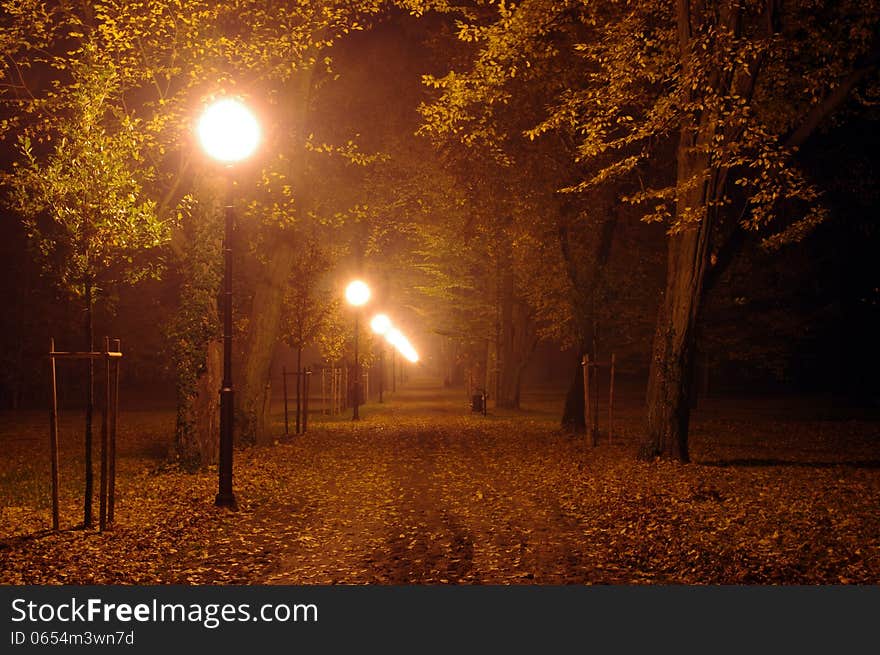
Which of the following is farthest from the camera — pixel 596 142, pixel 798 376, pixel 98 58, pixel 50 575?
pixel 798 376

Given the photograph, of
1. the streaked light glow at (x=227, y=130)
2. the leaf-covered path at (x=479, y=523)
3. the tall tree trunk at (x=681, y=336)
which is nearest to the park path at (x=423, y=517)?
the leaf-covered path at (x=479, y=523)

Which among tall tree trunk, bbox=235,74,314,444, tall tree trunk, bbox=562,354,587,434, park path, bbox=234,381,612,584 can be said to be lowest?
park path, bbox=234,381,612,584

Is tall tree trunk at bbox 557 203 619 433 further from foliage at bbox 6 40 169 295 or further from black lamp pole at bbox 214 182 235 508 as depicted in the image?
foliage at bbox 6 40 169 295

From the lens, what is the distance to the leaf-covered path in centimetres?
886

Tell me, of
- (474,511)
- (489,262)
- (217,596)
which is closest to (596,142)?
(474,511)

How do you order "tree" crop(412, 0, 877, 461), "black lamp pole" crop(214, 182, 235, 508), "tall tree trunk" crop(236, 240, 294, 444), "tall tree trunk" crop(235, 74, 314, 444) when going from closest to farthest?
"black lamp pole" crop(214, 182, 235, 508), "tree" crop(412, 0, 877, 461), "tall tree trunk" crop(235, 74, 314, 444), "tall tree trunk" crop(236, 240, 294, 444)

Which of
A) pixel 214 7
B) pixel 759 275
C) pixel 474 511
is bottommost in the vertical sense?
pixel 474 511

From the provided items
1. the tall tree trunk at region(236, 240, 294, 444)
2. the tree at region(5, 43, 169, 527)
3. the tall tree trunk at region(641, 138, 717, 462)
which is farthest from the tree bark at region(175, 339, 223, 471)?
the tall tree trunk at region(641, 138, 717, 462)

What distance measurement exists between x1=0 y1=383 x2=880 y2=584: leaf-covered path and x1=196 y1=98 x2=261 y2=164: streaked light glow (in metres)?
5.16

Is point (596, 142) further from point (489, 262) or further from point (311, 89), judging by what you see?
point (489, 262)

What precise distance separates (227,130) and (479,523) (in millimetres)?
6460

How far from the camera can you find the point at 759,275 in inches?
1462

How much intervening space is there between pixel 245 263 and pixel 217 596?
35.5 m

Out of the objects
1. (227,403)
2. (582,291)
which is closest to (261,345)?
(582,291)
